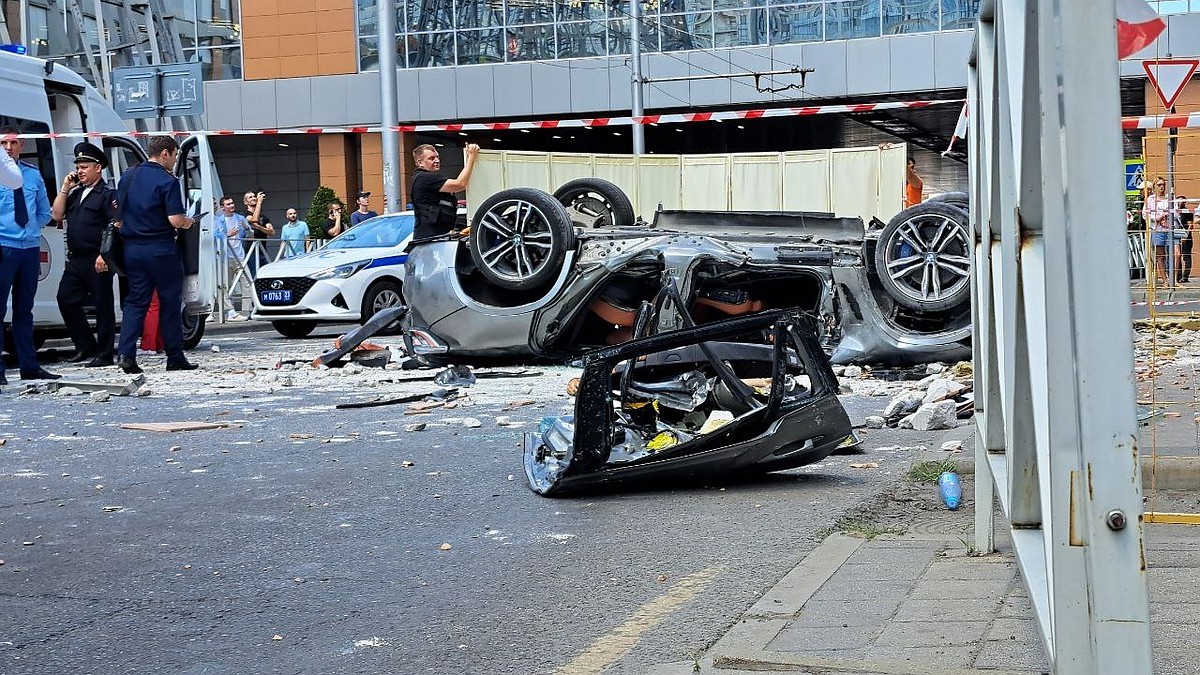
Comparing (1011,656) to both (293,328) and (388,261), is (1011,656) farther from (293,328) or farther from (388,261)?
(293,328)

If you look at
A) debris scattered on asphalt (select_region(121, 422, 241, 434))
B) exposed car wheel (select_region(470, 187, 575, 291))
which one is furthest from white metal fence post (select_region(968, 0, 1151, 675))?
exposed car wheel (select_region(470, 187, 575, 291))

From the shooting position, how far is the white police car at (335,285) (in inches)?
617

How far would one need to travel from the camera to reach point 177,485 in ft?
20.1

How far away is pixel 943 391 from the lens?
26.8ft

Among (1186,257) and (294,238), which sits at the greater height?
(294,238)

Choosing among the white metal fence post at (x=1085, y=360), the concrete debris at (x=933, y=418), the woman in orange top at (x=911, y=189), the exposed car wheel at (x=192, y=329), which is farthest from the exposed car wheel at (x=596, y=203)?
the white metal fence post at (x=1085, y=360)

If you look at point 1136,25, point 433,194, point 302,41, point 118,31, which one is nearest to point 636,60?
point 302,41

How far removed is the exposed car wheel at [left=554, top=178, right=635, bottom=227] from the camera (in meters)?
12.2

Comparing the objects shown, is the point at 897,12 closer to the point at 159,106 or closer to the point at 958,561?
the point at 159,106

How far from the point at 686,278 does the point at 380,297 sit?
635 cm

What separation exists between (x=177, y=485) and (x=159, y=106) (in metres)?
11.0

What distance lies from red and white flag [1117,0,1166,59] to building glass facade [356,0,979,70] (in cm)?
2754

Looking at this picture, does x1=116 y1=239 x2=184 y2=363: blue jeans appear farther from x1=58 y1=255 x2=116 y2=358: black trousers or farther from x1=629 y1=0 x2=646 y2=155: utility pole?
x1=629 y1=0 x2=646 y2=155: utility pole

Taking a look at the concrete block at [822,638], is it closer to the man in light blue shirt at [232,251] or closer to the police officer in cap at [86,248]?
the police officer in cap at [86,248]
